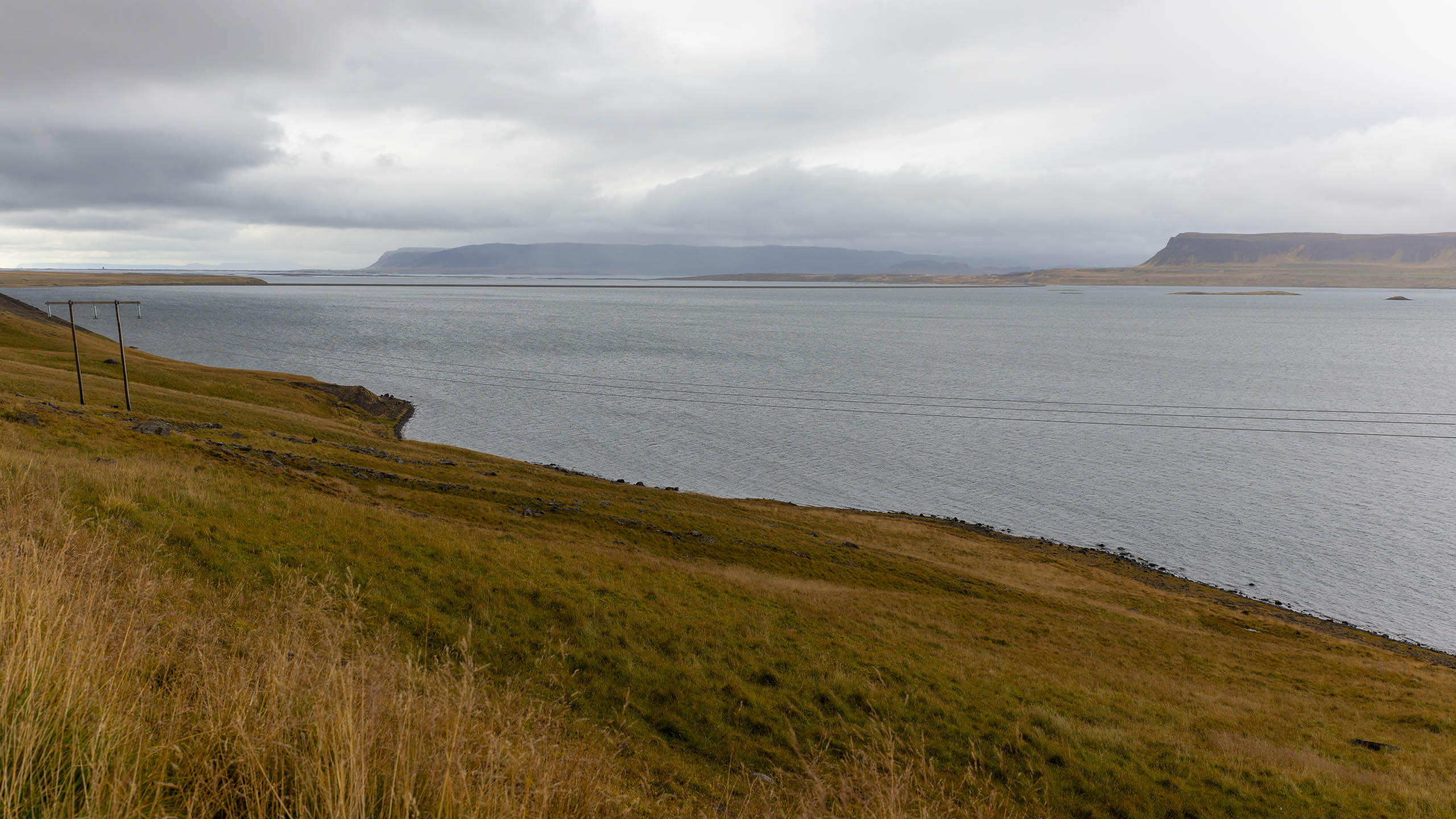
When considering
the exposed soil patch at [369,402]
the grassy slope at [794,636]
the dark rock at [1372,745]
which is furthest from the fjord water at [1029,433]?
the dark rock at [1372,745]

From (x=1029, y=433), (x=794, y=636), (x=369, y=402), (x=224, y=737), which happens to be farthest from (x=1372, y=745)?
(x=369, y=402)

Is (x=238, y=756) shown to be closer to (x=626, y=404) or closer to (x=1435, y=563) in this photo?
(x=1435, y=563)

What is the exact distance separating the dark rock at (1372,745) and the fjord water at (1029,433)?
21.4 metres

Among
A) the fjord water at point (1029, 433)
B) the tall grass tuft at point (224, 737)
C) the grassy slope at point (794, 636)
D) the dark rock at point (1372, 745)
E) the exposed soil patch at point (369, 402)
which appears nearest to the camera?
the tall grass tuft at point (224, 737)

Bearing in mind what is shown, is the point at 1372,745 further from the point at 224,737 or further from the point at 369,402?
the point at 369,402

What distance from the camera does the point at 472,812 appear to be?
4.56 m

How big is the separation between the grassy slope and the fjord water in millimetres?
12032

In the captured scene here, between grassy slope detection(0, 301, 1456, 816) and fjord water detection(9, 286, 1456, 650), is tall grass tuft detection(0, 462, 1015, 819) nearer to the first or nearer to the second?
grassy slope detection(0, 301, 1456, 816)

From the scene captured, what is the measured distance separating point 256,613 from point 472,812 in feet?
26.7

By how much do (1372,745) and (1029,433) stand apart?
54129 millimetres

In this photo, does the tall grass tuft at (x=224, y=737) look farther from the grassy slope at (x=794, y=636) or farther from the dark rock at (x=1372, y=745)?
the dark rock at (x=1372, y=745)

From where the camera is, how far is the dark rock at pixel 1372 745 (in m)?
16.6

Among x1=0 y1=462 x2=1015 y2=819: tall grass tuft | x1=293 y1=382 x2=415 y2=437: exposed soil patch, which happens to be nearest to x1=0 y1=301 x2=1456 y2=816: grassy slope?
x1=0 y1=462 x2=1015 y2=819: tall grass tuft

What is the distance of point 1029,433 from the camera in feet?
226
